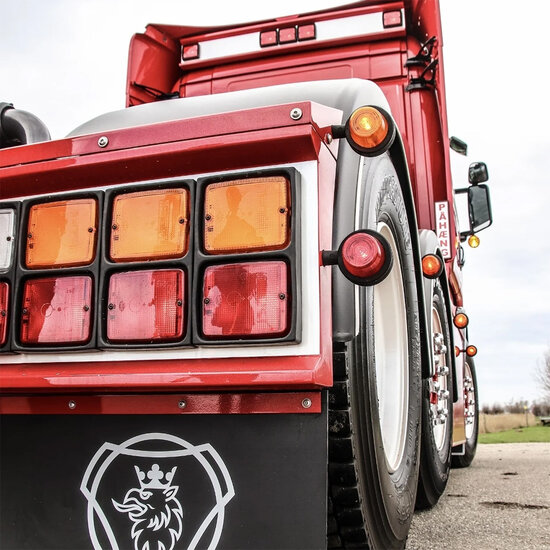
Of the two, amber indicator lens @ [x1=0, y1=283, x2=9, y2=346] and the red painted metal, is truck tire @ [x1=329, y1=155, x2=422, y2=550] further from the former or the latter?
amber indicator lens @ [x1=0, y1=283, x2=9, y2=346]

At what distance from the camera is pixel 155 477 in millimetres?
A: 1222

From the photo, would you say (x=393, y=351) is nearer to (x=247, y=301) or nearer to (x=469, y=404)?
(x=247, y=301)

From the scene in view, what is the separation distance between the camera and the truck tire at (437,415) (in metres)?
2.44

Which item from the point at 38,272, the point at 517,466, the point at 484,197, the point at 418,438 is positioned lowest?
the point at 517,466

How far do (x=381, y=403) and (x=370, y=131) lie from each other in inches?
36.8

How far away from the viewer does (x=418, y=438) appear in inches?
78.8

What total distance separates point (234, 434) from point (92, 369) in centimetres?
32

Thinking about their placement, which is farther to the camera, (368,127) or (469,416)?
(469,416)

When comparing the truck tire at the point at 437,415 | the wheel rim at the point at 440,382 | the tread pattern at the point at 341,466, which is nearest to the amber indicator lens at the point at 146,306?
the tread pattern at the point at 341,466

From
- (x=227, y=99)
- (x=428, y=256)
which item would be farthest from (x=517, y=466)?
(x=227, y=99)

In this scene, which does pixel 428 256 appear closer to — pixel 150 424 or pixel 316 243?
pixel 316 243

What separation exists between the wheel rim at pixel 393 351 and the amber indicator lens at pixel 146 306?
0.85 metres

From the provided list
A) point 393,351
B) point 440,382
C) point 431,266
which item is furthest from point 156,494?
point 440,382

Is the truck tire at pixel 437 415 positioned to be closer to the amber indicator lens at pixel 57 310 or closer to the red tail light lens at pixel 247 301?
the red tail light lens at pixel 247 301
